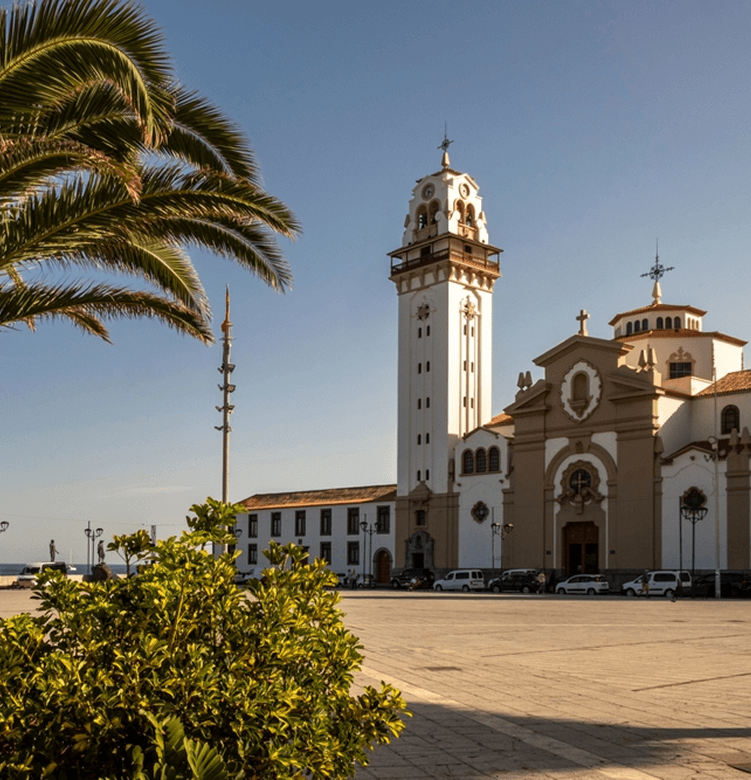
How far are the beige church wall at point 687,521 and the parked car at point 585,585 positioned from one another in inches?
128

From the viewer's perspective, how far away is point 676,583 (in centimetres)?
4197

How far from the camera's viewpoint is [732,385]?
48.7 meters

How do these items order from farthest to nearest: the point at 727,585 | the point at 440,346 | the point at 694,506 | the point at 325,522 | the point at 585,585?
the point at 325,522, the point at 440,346, the point at 585,585, the point at 694,506, the point at 727,585

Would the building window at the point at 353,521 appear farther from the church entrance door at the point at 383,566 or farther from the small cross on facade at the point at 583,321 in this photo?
the small cross on facade at the point at 583,321

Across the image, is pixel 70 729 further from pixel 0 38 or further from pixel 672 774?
pixel 0 38

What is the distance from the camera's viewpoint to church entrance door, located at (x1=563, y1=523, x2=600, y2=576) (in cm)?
4991

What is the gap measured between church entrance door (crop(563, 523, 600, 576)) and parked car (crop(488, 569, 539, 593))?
2.35m

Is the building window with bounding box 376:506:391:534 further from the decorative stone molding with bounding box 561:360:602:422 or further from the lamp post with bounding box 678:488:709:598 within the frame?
the lamp post with bounding box 678:488:709:598

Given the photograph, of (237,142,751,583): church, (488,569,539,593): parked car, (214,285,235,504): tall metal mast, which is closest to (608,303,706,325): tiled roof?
(237,142,751,583): church

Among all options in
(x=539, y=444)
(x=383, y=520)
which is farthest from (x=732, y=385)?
(x=383, y=520)

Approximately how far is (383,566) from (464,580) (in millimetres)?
12322

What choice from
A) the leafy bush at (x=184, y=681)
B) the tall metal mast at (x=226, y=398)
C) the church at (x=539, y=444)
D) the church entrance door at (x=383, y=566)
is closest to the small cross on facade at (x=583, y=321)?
the church at (x=539, y=444)

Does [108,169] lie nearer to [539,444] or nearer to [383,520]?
[539,444]

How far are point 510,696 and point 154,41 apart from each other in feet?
24.6
